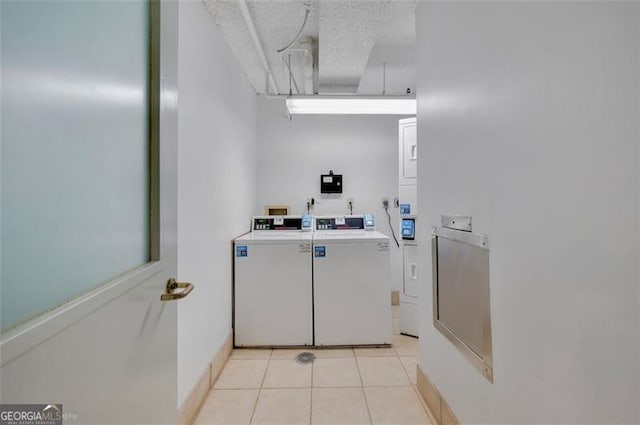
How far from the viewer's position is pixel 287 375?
1.96 meters

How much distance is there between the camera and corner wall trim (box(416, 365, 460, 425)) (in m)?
1.36

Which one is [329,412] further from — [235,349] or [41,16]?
[41,16]

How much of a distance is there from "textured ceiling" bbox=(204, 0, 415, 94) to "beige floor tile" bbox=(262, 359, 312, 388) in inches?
95.0

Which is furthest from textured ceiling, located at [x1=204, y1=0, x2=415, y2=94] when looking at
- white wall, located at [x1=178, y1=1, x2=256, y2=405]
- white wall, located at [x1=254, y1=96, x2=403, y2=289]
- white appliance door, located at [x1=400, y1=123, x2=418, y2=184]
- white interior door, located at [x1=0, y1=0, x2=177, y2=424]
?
white interior door, located at [x1=0, y1=0, x2=177, y2=424]

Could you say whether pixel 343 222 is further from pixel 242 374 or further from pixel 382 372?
pixel 242 374

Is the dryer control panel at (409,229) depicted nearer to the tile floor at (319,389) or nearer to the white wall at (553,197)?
the tile floor at (319,389)

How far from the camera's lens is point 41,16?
456mm

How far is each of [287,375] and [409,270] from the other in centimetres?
136

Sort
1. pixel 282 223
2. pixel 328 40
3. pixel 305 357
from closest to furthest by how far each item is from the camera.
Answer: pixel 328 40, pixel 305 357, pixel 282 223

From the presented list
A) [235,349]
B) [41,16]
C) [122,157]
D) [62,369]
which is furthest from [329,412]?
[41,16]

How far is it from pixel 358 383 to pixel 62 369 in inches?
71.8

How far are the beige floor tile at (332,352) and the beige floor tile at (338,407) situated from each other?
1.33ft

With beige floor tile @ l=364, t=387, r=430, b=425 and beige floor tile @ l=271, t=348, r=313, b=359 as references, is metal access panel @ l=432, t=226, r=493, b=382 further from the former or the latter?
beige floor tile @ l=271, t=348, r=313, b=359

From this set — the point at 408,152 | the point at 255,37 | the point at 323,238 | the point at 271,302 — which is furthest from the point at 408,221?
the point at 255,37
